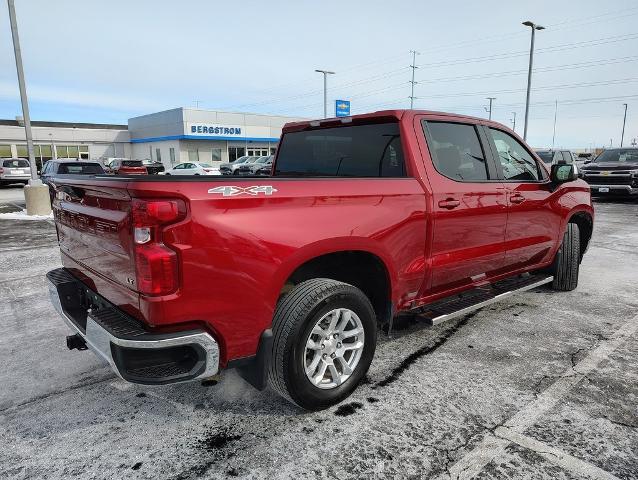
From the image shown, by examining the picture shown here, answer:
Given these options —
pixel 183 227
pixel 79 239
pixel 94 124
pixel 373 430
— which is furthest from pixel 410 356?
pixel 94 124

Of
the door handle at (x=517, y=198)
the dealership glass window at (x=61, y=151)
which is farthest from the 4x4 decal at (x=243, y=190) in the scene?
the dealership glass window at (x=61, y=151)

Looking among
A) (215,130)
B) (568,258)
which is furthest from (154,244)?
(215,130)

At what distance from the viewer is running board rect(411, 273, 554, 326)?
11.3 feet

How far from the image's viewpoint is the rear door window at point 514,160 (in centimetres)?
409

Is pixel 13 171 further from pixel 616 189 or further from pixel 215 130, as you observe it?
pixel 616 189

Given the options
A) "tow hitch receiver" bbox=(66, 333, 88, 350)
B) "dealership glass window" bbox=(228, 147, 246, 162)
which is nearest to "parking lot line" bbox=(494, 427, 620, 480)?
"tow hitch receiver" bbox=(66, 333, 88, 350)

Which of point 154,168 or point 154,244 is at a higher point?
point 154,244

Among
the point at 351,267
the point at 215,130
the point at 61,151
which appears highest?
the point at 215,130

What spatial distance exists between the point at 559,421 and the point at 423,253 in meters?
1.34

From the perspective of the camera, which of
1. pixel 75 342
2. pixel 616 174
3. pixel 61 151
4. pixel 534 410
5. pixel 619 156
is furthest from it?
pixel 61 151

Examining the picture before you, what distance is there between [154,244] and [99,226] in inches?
22.5

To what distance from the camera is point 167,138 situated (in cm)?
4447

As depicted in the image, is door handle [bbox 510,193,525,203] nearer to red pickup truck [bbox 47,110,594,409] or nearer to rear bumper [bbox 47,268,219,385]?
red pickup truck [bbox 47,110,594,409]

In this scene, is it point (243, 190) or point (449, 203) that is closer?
point (243, 190)
